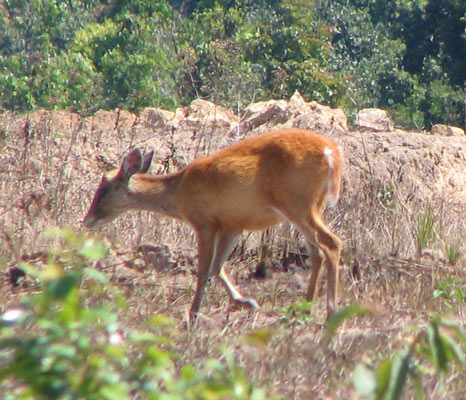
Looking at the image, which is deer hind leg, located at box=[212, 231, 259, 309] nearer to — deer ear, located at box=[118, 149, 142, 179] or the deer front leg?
the deer front leg

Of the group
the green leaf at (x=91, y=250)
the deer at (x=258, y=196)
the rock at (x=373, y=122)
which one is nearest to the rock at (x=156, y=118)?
the rock at (x=373, y=122)

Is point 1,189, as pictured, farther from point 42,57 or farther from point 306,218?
point 42,57

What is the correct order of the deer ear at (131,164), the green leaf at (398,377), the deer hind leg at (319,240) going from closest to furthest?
the green leaf at (398,377) → the deer hind leg at (319,240) → the deer ear at (131,164)

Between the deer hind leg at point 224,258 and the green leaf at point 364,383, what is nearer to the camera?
the green leaf at point 364,383

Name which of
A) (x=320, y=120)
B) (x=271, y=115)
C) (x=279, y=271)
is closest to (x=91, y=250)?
(x=279, y=271)

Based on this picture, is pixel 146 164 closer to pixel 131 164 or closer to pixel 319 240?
pixel 131 164

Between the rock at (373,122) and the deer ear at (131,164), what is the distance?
708 cm

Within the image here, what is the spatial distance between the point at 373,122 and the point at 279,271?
7.51 m

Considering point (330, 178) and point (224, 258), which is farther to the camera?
point (224, 258)

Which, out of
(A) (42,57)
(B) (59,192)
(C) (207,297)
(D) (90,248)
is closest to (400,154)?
(B) (59,192)

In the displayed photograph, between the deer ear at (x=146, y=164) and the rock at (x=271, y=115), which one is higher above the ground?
the deer ear at (x=146, y=164)

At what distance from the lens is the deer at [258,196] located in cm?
760

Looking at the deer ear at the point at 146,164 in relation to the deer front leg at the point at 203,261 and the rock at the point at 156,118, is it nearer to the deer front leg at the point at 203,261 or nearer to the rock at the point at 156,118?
the deer front leg at the point at 203,261

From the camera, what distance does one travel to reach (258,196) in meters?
7.79
